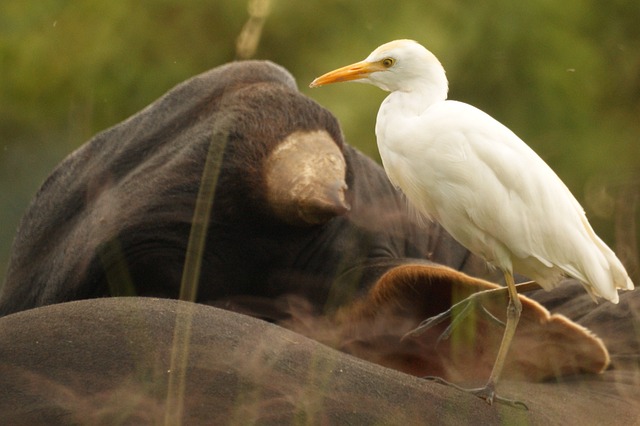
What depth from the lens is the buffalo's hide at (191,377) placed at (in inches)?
97.6

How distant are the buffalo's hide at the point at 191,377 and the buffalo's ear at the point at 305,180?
1.08 m

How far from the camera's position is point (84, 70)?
7.28m

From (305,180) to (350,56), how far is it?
13.7ft

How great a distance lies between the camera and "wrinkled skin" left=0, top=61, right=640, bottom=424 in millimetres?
2553

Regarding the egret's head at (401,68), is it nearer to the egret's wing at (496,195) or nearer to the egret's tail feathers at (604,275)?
the egret's wing at (496,195)

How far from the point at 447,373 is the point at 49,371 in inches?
42.4

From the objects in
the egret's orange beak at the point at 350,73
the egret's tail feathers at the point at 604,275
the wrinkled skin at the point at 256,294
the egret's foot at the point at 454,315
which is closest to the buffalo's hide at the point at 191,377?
the wrinkled skin at the point at 256,294

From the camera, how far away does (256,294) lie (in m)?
4.09

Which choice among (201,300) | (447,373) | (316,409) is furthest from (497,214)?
(201,300)

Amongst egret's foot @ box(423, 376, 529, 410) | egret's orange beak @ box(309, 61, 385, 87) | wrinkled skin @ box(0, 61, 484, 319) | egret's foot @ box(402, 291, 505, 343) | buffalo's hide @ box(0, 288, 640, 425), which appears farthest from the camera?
wrinkled skin @ box(0, 61, 484, 319)

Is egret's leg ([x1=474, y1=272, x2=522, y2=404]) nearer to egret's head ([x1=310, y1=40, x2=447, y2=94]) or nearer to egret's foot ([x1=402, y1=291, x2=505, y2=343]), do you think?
egret's foot ([x1=402, y1=291, x2=505, y2=343])

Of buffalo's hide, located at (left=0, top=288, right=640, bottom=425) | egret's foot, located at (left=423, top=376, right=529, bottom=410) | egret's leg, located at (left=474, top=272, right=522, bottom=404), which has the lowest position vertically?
egret's foot, located at (left=423, top=376, right=529, bottom=410)

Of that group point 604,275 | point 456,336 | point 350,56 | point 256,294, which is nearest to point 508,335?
point 456,336

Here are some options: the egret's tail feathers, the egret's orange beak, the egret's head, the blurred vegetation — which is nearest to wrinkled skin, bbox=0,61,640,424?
the egret's tail feathers
